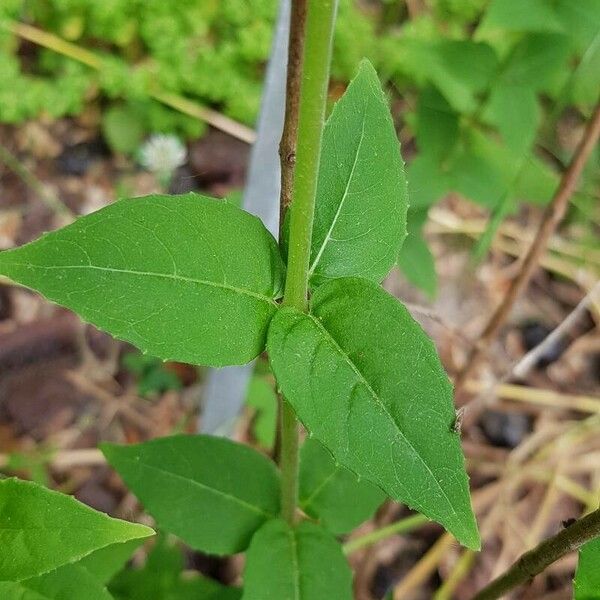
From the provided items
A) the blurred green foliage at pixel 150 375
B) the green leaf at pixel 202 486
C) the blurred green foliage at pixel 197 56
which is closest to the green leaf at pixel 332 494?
the green leaf at pixel 202 486

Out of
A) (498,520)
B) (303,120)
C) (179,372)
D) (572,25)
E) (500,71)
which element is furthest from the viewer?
(179,372)

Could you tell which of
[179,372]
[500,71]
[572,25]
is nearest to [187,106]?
[179,372]

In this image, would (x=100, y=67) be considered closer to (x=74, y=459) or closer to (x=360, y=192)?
(x=74, y=459)

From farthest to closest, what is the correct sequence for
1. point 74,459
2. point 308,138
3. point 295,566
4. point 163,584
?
1. point 74,459
2. point 163,584
3. point 295,566
4. point 308,138

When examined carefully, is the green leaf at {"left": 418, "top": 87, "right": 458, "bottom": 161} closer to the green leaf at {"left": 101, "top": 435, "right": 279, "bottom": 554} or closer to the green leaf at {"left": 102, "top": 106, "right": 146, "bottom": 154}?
the green leaf at {"left": 101, "top": 435, "right": 279, "bottom": 554}

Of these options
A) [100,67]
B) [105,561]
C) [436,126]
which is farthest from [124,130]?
[105,561]

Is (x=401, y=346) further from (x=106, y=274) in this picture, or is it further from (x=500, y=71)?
(x=500, y=71)

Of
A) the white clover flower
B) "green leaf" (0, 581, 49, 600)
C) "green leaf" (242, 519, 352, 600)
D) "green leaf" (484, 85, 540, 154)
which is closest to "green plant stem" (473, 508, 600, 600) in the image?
"green leaf" (242, 519, 352, 600)
